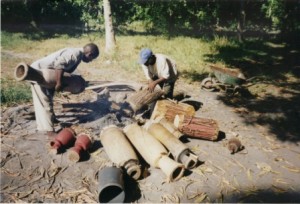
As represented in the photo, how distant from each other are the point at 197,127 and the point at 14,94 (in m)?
5.29

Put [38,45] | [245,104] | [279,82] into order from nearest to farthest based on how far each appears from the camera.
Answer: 1. [245,104]
2. [279,82]
3. [38,45]

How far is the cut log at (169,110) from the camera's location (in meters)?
7.12

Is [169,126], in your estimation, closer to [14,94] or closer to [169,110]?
[169,110]

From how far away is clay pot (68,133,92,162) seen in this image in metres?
5.67

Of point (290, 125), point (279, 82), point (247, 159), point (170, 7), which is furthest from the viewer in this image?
point (170, 7)

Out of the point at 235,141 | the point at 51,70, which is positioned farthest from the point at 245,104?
the point at 51,70

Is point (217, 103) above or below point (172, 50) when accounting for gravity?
below

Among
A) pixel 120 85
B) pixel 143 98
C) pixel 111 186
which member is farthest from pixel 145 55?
→ pixel 111 186

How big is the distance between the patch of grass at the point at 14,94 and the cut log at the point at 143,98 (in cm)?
318

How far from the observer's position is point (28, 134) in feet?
22.0

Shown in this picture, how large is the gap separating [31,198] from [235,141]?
4.17 meters

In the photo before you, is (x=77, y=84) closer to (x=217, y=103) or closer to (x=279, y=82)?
(x=217, y=103)

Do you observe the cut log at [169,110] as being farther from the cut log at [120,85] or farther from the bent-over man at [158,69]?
the cut log at [120,85]

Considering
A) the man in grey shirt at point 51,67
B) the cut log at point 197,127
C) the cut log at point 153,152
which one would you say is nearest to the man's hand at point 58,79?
the man in grey shirt at point 51,67
